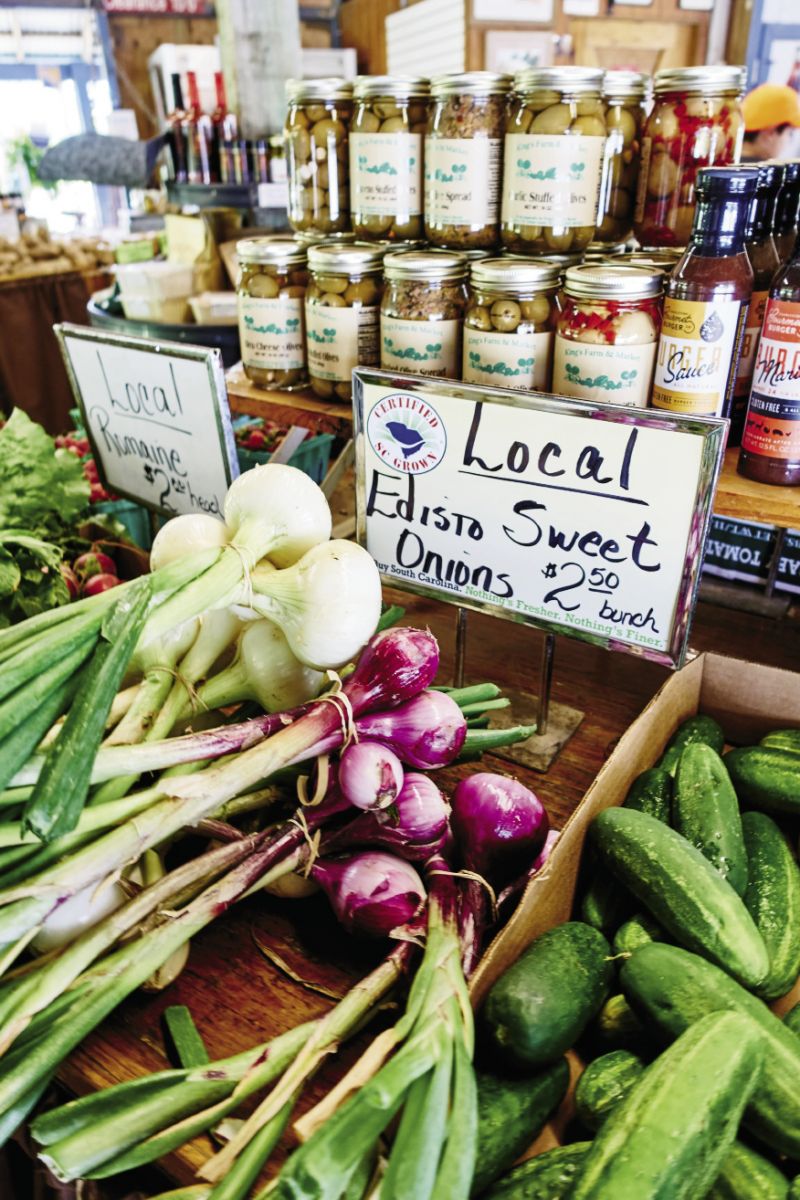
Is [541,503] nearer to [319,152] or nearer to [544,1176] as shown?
[544,1176]

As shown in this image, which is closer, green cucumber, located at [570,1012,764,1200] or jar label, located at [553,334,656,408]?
green cucumber, located at [570,1012,764,1200]

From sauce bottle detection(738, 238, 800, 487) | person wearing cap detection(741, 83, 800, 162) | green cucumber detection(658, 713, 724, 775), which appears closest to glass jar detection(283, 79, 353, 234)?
sauce bottle detection(738, 238, 800, 487)

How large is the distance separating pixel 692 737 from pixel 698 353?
0.48 meters

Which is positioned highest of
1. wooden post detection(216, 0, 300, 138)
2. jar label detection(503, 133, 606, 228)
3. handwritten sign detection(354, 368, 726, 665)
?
wooden post detection(216, 0, 300, 138)

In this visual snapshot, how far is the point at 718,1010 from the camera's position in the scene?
0.70 metres

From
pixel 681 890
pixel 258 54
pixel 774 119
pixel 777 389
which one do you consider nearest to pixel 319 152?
pixel 777 389

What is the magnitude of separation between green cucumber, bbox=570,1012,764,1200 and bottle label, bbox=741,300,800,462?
2.17ft

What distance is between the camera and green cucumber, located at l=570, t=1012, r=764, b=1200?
1.85 ft

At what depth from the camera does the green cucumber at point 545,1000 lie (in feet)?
2.28

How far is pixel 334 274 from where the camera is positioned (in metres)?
1.29

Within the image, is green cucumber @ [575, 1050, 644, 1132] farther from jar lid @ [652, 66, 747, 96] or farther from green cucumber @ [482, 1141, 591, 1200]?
jar lid @ [652, 66, 747, 96]

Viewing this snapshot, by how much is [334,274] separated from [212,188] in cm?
214

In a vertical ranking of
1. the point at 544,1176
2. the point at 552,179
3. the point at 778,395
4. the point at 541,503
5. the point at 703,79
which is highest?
the point at 703,79

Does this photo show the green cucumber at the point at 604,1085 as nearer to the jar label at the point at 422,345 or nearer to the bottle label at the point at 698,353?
the bottle label at the point at 698,353
